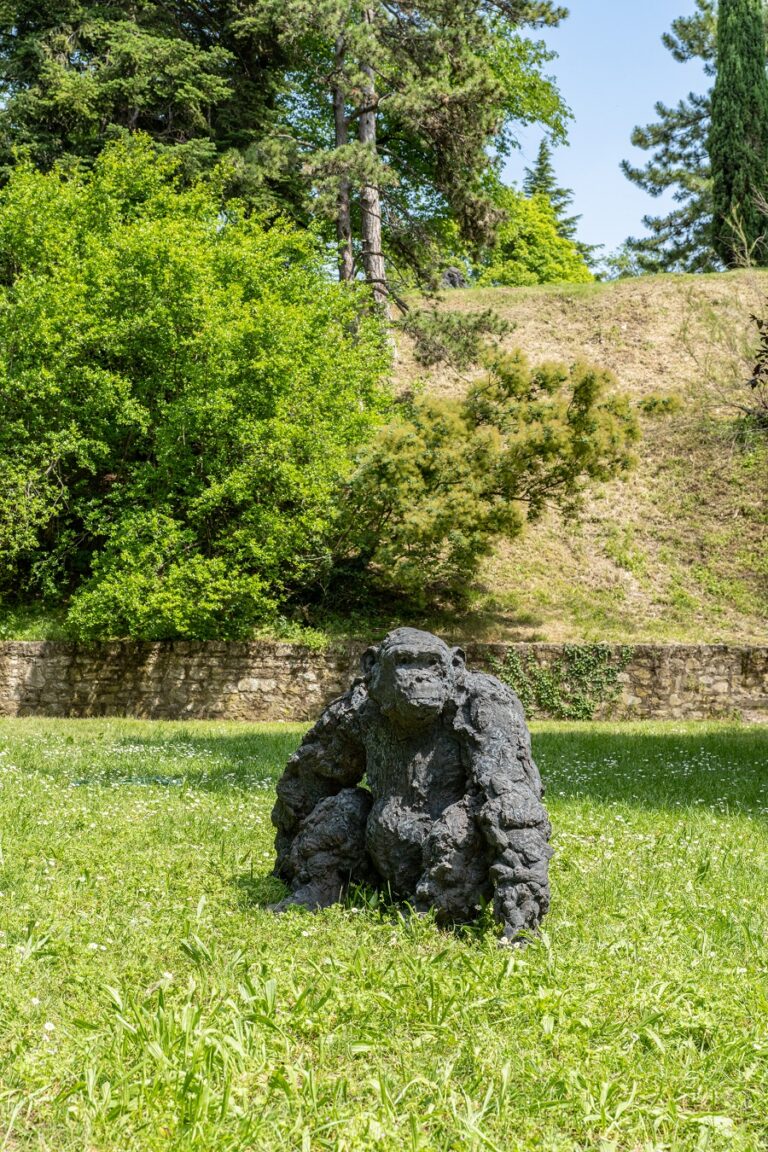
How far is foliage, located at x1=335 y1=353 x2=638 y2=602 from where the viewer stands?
18062 millimetres

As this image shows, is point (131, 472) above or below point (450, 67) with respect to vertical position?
below

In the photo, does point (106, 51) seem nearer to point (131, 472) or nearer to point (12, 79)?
point (12, 79)

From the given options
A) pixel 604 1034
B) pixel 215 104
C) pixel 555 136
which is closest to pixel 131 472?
pixel 215 104

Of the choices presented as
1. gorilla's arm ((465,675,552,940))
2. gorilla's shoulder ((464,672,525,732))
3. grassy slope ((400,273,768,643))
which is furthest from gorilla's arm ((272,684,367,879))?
grassy slope ((400,273,768,643))

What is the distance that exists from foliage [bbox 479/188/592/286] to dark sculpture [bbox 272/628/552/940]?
4004 centimetres

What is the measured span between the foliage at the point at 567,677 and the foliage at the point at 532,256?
28.8m

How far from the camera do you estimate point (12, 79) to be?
24594mm

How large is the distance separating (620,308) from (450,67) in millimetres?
8721

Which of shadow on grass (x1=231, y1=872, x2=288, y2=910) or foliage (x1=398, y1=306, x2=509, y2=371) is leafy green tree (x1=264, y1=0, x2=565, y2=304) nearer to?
foliage (x1=398, y1=306, x2=509, y2=371)

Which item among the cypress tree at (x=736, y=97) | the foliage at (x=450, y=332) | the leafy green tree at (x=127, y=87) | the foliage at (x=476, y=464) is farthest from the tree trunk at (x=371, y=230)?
the cypress tree at (x=736, y=97)

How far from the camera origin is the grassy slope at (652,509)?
20.2 meters

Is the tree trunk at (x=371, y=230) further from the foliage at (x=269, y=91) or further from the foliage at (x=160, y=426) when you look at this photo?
the foliage at (x=160, y=426)

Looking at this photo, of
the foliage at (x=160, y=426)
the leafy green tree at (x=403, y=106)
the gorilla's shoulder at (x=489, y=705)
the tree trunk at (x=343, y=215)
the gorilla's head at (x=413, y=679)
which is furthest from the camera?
the tree trunk at (x=343, y=215)

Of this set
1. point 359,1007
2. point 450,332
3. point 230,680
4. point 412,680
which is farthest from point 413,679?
point 450,332
